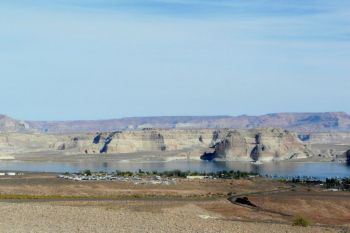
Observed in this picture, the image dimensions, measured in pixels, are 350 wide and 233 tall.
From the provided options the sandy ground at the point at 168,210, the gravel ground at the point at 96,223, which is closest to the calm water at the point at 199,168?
the sandy ground at the point at 168,210

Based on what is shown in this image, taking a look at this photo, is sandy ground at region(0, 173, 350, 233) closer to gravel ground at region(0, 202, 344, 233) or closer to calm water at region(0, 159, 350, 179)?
gravel ground at region(0, 202, 344, 233)

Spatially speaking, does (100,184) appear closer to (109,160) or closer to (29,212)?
(29,212)

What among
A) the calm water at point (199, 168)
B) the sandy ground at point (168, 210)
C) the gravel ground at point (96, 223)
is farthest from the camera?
the calm water at point (199, 168)

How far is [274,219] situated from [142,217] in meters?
13.2

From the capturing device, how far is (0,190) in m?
70.2

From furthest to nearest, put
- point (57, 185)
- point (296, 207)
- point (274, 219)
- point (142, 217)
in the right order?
1. point (57, 185)
2. point (296, 207)
3. point (274, 219)
4. point (142, 217)

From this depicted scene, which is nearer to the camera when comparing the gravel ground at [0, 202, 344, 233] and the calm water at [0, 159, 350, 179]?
the gravel ground at [0, 202, 344, 233]

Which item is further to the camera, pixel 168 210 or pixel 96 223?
pixel 168 210

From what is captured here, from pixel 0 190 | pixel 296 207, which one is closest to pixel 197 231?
pixel 296 207

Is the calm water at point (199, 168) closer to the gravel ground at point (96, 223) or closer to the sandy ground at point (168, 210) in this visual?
the sandy ground at point (168, 210)

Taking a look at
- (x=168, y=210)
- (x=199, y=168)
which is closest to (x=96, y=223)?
(x=168, y=210)

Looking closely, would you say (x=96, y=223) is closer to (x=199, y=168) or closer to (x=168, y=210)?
(x=168, y=210)

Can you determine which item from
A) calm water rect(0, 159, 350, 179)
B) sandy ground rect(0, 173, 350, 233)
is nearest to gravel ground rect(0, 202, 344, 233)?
sandy ground rect(0, 173, 350, 233)

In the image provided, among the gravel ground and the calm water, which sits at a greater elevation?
the gravel ground
